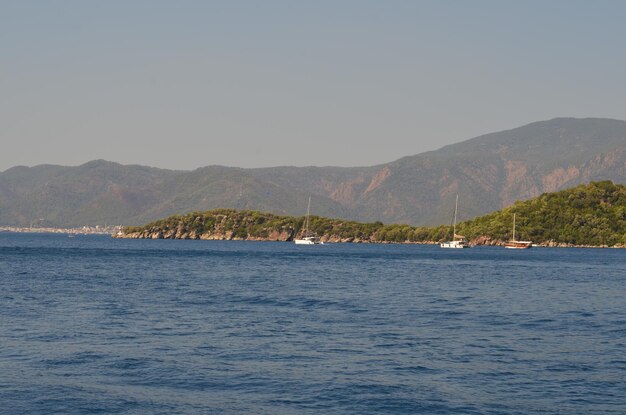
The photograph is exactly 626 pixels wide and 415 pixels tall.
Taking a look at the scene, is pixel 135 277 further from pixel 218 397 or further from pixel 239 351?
pixel 218 397

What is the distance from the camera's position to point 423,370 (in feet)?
141

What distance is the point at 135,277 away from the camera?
110 metres

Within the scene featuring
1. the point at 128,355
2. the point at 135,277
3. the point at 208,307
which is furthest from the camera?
the point at 135,277

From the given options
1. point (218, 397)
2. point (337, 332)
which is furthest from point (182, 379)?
point (337, 332)

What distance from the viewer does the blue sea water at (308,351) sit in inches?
1441

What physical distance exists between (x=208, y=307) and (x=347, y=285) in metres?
30.2

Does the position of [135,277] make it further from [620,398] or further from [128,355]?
[620,398]

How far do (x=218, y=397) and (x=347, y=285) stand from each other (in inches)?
2431

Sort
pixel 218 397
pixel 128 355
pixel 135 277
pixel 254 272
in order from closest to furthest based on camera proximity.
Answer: pixel 218 397
pixel 128 355
pixel 135 277
pixel 254 272

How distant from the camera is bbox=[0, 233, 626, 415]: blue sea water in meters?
36.6

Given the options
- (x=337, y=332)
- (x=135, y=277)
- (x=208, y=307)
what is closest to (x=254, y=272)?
(x=135, y=277)

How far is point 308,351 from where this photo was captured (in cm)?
4794

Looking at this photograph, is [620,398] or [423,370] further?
[423,370]

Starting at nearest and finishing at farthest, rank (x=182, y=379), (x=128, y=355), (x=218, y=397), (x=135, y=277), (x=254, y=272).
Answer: (x=218, y=397)
(x=182, y=379)
(x=128, y=355)
(x=135, y=277)
(x=254, y=272)
